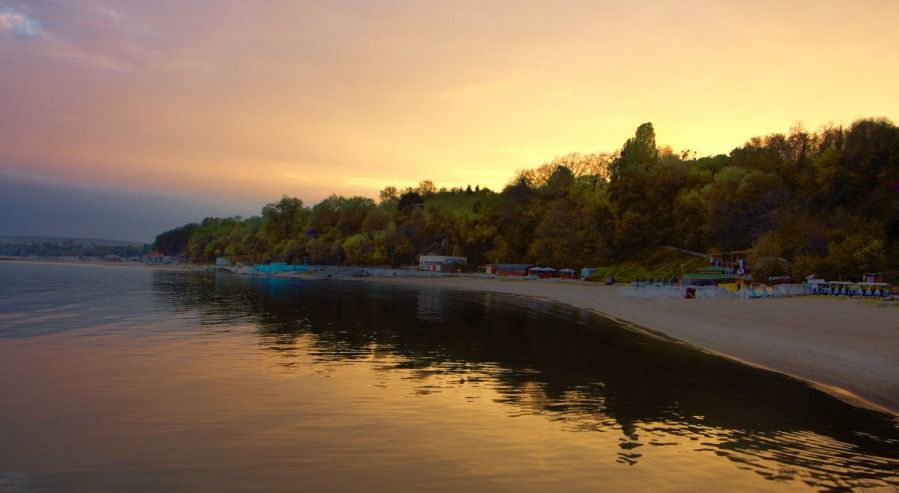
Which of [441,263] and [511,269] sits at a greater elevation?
[441,263]

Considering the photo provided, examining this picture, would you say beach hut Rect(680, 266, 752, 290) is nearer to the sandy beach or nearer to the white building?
the sandy beach

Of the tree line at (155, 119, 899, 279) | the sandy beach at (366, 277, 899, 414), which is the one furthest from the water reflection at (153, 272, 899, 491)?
the tree line at (155, 119, 899, 279)

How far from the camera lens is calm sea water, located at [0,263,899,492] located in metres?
10.7

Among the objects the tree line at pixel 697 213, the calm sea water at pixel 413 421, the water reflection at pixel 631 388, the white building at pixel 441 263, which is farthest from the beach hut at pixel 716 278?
the white building at pixel 441 263

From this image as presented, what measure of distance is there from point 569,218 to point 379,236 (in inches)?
2789

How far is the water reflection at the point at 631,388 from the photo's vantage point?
40.0ft

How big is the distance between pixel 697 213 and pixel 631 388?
86.3m

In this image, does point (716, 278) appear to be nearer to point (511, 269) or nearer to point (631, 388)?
point (631, 388)

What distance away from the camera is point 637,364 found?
23016mm

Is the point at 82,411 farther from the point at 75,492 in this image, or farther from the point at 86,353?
the point at 86,353

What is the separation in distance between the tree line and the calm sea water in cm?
4604

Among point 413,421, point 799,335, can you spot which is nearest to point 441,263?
point 799,335

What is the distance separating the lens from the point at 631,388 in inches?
731

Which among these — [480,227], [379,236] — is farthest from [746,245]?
[379,236]
